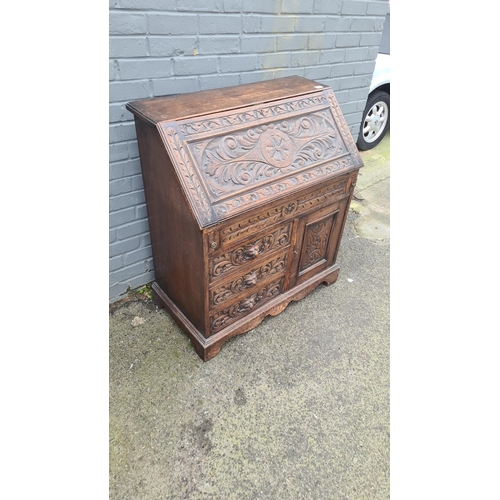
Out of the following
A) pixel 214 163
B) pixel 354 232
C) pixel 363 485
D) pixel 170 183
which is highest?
pixel 214 163

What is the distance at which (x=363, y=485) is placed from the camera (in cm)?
151

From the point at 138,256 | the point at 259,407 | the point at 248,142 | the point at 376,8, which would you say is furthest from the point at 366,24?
the point at 259,407

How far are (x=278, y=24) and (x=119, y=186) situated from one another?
1.32m

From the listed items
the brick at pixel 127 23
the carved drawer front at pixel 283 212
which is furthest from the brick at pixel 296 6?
the carved drawer front at pixel 283 212

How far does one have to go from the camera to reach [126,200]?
6.46 ft

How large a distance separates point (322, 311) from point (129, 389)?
122 centimetres

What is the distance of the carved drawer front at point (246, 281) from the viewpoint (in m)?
1.76

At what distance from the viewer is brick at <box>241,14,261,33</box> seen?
6.30 ft

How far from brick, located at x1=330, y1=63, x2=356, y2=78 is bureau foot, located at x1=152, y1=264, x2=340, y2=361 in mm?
1427

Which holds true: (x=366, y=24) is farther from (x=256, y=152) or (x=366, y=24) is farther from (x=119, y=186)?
(x=119, y=186)

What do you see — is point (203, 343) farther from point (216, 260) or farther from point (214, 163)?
point (214, 163)

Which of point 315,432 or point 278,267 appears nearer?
point 315,432

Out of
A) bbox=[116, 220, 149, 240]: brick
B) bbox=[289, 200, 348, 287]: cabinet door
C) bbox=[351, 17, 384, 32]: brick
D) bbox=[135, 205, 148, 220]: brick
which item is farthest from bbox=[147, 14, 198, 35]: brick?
bbox=[351, 17, 384, 32]: brick

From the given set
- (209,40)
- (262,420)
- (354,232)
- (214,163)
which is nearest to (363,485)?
(262,420)
